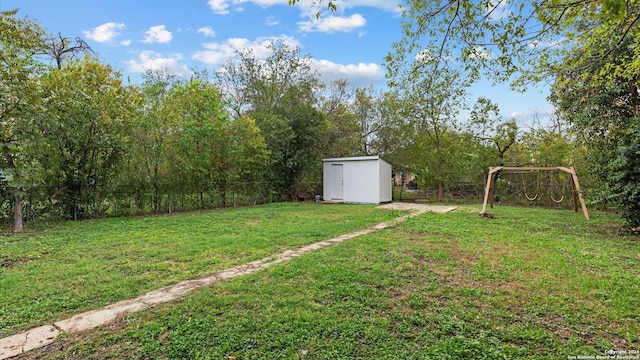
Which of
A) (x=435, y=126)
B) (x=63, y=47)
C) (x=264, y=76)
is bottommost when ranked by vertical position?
(x=435, y=126)

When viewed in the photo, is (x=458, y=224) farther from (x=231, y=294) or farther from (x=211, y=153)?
(x=211, y=153)

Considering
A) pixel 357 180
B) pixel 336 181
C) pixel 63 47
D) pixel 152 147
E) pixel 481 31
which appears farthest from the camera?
pixel 336 181

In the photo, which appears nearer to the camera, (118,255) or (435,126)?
(118,255)

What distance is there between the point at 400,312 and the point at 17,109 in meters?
7.25

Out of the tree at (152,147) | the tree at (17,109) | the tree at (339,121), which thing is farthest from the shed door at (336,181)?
the tree at (17,109)

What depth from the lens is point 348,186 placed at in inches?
513

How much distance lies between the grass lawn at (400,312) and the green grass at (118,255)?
0.52 m

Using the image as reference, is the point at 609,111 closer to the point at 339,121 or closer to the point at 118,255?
the point at 118,255

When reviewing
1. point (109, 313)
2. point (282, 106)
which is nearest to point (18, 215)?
point (109, 313)

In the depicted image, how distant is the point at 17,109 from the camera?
5.74 meters

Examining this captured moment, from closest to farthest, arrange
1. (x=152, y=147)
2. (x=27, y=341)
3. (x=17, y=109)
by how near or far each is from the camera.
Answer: (x=27, y=341)
(x=17, y=109)
(x=152, y=147)

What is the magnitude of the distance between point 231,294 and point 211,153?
27.9 feet

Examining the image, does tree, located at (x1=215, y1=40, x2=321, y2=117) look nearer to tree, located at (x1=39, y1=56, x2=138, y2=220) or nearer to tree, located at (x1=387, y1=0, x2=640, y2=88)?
tree, located at (x1=39, y1=56, x2=138, y2=220)

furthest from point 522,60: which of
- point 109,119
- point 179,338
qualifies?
point 109,119
